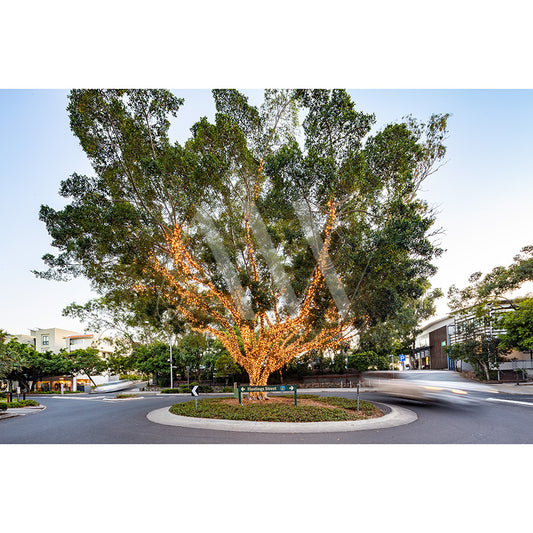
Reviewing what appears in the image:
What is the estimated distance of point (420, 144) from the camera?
958cm

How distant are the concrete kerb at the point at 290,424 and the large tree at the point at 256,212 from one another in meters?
2.87

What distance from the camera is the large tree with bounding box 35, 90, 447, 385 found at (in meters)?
8.85

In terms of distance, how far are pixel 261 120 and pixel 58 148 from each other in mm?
6081

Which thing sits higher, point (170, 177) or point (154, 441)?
point (170, 177)

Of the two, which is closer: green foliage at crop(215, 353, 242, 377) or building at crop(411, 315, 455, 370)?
green foliage at crop(215, 353, 242, 377)

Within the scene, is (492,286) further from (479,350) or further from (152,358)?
(152,358)

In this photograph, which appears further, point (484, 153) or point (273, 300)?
point (273, 300)

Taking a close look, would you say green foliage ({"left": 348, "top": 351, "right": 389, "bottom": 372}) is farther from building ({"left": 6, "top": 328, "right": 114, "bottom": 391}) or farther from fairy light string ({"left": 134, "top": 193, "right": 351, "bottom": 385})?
building ({"left": 6, "top": 328, "right": 114, "bottom": 391})

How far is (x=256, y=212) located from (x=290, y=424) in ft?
19.6

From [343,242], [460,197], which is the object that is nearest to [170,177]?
[343,242]

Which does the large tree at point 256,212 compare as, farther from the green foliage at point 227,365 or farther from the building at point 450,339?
the building at point 450,339

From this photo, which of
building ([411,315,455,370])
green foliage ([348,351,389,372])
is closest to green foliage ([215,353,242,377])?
green foliage ([348,351,389,372])

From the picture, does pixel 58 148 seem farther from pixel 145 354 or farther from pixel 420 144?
pixel 145 354

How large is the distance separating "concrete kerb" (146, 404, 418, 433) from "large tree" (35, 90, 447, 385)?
287cm
